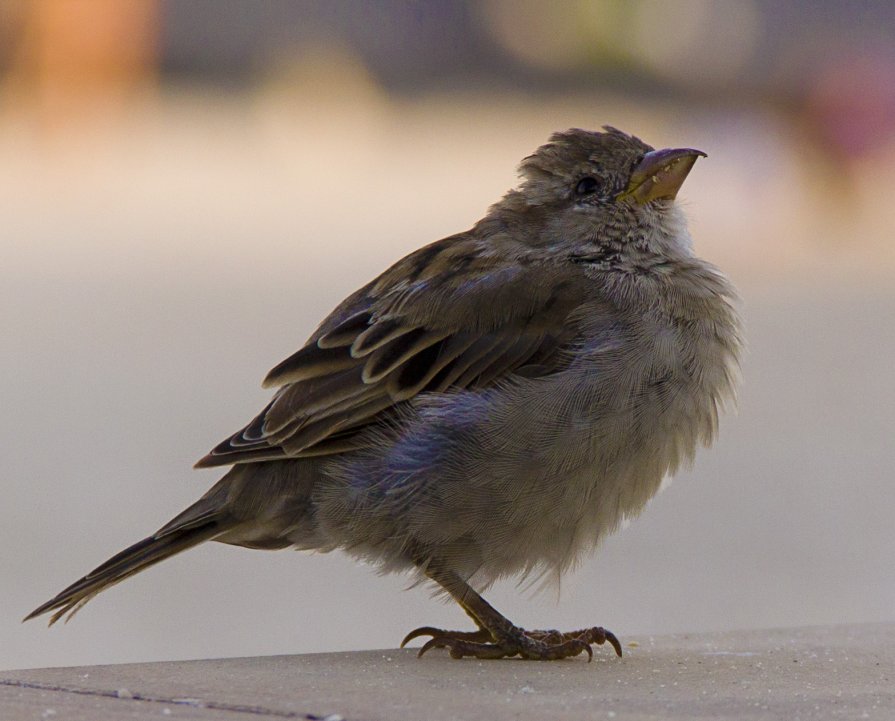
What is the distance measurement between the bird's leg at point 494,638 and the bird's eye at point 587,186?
1.20 m

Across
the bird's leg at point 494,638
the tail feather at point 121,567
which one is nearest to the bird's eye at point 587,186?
the bird's leg at point 494,638

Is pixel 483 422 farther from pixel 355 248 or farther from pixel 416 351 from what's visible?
pixel 355 248

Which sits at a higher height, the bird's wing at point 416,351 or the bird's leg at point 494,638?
the bird's wing at point 416,351

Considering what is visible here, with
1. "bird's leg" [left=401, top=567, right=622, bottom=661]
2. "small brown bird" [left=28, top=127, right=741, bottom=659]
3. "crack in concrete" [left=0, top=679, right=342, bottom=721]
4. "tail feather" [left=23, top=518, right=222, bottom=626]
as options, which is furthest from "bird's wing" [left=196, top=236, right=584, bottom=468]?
"crack in concrete" [left=0, top=679, right=342, bottom=721]

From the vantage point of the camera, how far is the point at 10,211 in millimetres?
19125

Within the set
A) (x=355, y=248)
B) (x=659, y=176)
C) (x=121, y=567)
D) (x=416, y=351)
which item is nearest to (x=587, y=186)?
(x=659, y=176)

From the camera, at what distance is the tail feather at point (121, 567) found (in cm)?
426

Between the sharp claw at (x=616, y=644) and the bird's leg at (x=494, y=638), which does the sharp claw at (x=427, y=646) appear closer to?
the bird's leg at (x=494, y=638)

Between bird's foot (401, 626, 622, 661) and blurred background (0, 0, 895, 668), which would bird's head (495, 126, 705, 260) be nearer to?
blurred background (0, 0, 895, 668)

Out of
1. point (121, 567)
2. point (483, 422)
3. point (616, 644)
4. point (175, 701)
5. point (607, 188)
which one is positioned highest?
point (607, 188)

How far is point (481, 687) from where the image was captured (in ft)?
11.3

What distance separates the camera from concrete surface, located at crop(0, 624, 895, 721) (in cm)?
310

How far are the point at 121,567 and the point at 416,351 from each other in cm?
91

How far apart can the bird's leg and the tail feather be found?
637mm
